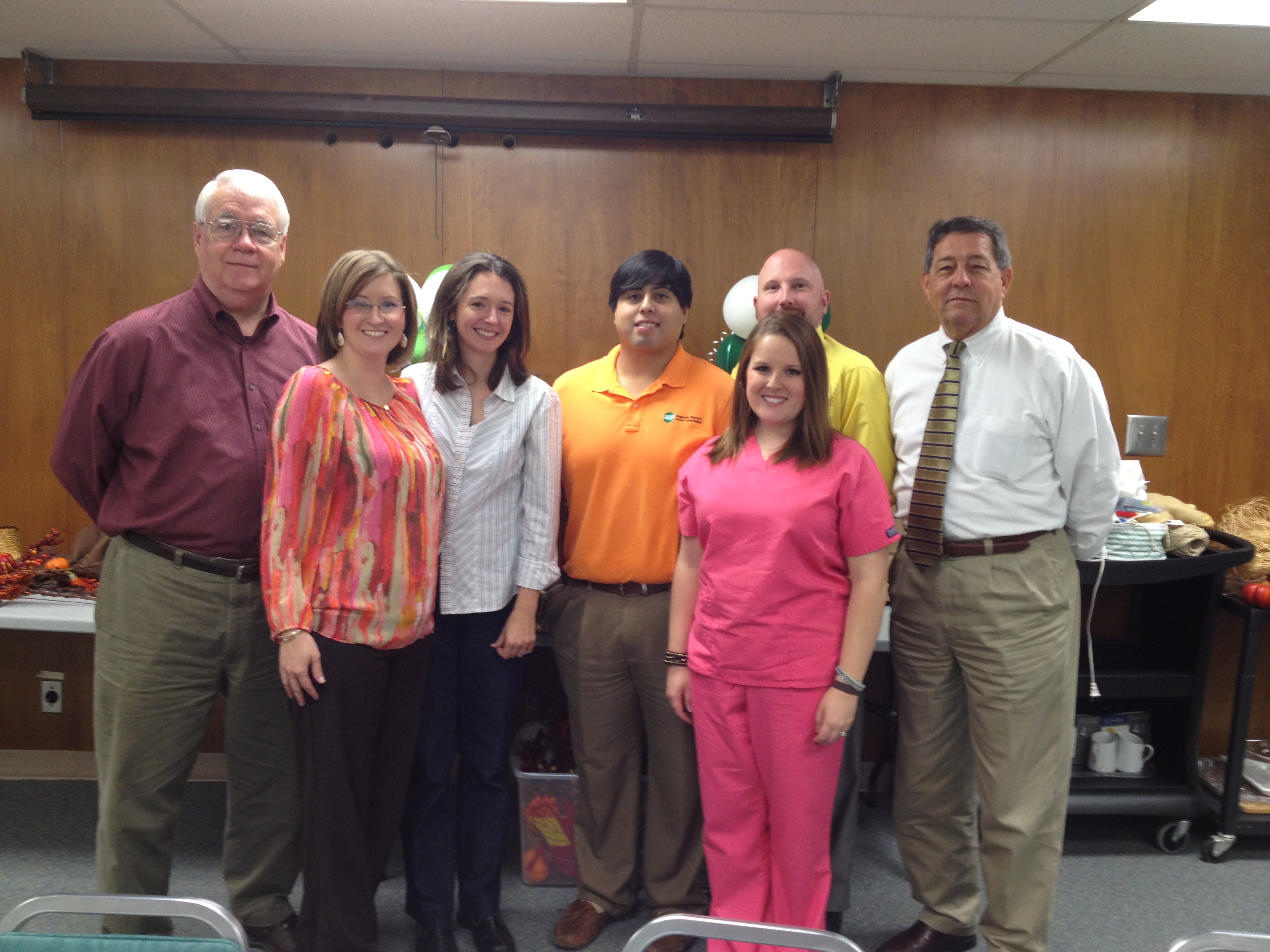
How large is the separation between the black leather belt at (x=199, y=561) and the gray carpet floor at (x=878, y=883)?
1045mm

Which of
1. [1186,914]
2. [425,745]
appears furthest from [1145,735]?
[425,745]

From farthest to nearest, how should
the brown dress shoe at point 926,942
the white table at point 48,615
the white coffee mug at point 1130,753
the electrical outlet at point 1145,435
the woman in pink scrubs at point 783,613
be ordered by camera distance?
the electrical outlet at point 1145,435
the white coffee mug at point 1130,753
the white table at point 48,615
the brown dress shoe at point 926,942
the woman in pink scrubs at point 783,613

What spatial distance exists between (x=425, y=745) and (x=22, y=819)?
173cm

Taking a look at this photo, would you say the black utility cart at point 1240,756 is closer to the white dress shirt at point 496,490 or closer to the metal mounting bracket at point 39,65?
the white dress shirt at point 496,490

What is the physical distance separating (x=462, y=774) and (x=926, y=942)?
126 centimetres

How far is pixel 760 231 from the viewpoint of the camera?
125 inches

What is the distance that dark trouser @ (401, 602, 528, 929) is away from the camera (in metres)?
2.12

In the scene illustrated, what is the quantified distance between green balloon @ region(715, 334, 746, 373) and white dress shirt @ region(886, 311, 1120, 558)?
857mm

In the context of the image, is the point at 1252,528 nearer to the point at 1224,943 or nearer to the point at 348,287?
the point at 1224,943

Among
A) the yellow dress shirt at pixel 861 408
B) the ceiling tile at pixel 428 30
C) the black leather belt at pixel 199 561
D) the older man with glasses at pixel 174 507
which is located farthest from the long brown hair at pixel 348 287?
the ceiling tile at pixel 428 30

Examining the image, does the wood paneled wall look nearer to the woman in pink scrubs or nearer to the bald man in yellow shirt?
the bald man in yellow shirt

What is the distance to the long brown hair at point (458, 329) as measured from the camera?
2066mm

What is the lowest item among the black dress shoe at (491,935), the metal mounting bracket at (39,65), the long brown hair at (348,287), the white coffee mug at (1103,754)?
the black dress shoe at (491,935)

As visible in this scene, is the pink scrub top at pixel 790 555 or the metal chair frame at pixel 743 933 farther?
the pink scrub top at pixel 790 555
